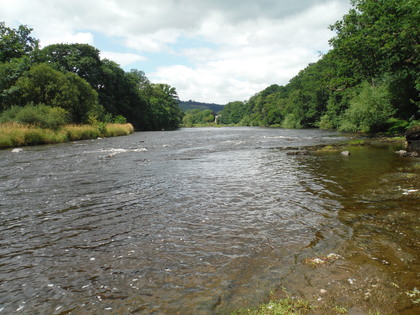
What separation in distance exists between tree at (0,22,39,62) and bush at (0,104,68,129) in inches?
982

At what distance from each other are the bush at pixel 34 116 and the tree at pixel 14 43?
81.8ft

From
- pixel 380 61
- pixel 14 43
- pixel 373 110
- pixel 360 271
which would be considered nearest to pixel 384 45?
pixel 380 61

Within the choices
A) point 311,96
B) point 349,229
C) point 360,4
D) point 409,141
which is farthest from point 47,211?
point 311,96

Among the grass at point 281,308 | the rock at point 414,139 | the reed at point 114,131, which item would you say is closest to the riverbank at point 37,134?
the reed at point 114,131

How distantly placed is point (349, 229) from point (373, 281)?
202cm

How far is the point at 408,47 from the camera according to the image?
24.3 m

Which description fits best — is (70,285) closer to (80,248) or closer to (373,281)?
(80,248)

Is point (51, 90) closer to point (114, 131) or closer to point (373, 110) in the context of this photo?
point (114, 131)

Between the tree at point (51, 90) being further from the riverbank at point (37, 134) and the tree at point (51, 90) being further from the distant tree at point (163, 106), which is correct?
the distant tree at point (163, 106)

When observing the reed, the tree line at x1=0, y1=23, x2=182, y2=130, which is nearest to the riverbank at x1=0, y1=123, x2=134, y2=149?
the tree line at x1=0, y1=23, x2=182, y2=130

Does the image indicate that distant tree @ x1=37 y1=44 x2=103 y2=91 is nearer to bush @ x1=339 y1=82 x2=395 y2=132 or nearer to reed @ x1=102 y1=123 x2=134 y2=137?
reed @ x1=102 y1=123 x2=134 y2=137

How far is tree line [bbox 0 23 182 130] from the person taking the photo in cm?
3759

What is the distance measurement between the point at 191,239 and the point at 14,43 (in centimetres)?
6571

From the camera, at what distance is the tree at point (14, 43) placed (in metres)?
49.8
